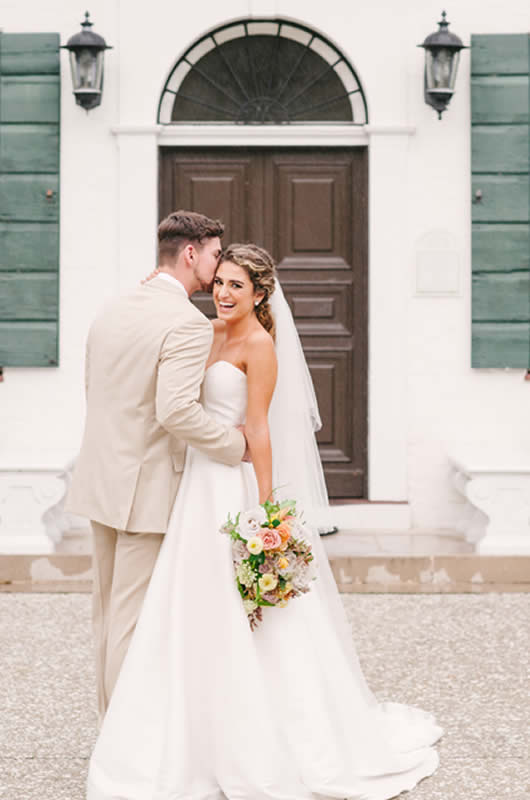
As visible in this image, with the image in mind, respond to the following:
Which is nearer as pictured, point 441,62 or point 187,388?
point 187,388

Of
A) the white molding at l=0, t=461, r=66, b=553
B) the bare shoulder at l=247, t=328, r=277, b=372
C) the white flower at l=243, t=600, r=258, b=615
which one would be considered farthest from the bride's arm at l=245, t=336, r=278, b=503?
the white molding at l=0, t=461, r=66, b=553

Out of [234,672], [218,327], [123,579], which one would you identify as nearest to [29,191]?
[218,327]

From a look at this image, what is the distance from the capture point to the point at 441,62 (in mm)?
8156

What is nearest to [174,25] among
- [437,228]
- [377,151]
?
[377,151]

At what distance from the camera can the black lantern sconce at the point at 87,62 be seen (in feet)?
26.8

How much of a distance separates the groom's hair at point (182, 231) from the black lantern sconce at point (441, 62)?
4.49 metres

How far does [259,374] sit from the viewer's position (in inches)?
162

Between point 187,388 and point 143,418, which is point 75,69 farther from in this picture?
point 187,388

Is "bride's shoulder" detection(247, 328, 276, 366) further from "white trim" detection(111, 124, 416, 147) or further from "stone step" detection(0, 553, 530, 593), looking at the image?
"white trim" detection(111, 124, 416, 147)

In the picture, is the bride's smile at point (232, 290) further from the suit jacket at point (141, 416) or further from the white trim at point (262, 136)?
the white trim at point (262, 136)

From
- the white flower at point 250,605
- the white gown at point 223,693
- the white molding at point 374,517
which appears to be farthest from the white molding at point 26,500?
the white flower at point 250,605

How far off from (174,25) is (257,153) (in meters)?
1.02

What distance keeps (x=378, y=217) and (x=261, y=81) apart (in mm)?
1259

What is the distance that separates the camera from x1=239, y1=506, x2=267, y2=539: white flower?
3.94 m
